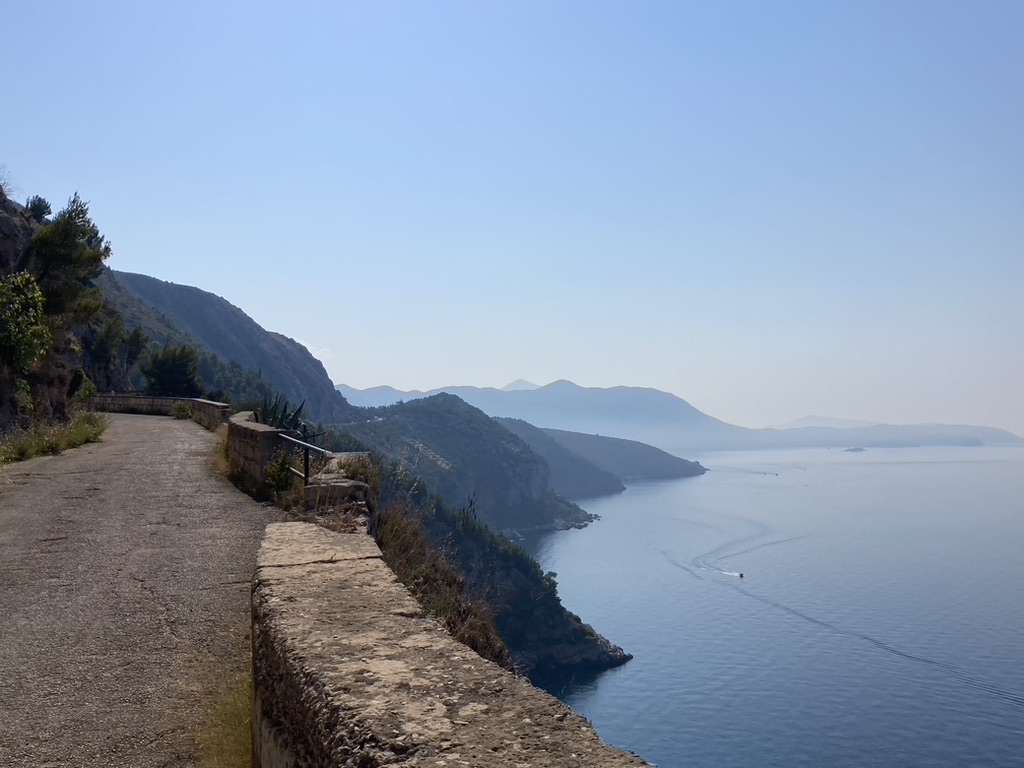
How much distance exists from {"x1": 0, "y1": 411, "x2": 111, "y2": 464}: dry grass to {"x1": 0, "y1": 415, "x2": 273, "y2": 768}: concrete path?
3349mm

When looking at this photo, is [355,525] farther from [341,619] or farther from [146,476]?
[146,476]

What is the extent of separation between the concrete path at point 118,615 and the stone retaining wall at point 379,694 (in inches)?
44.2

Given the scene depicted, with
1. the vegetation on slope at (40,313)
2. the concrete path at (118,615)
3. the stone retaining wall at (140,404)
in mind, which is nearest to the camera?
the concrete path at (118,615)

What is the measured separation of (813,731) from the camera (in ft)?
163

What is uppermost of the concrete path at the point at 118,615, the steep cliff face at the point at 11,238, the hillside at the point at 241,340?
the hillside at the point at 241,340

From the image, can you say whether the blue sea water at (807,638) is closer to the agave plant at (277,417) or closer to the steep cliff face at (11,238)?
the agave plant at (277,417)

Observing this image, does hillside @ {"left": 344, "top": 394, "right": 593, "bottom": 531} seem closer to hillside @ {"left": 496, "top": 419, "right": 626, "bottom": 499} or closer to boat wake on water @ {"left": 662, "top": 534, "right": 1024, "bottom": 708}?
hillside @ {"left": 496, "top": 419, "right": 626, "bottom": 499}

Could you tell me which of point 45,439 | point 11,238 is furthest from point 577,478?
point 45,439

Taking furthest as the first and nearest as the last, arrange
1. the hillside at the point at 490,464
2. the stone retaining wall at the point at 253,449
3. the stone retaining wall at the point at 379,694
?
1. the hillside at the point at 490,464
2. the stone retaining wall at the point at 253,449
3. the stone retaining wall at the point at 379,694

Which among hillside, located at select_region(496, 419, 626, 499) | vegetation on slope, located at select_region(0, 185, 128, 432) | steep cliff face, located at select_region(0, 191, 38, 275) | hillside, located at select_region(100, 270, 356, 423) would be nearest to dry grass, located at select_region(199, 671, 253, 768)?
vegetation on slope, located at select_region(0, 185, 128, 432)

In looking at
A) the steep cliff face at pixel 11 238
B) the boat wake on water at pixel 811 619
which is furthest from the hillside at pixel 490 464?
the steep cliff face at pixel 11 238

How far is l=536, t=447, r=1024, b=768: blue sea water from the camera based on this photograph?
4894 centimetres

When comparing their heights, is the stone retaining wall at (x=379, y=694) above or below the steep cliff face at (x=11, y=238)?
below

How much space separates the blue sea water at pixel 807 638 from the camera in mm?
48938
